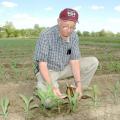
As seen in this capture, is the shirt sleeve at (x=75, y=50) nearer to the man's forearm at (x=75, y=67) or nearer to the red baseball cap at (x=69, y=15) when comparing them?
the man's forearm at (x=75, y=67)

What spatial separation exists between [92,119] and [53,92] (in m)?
0.57

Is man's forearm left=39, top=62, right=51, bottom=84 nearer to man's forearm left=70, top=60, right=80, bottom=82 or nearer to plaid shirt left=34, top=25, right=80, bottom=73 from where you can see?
plaid shirt left=34, top=25, right=80, bottom=73

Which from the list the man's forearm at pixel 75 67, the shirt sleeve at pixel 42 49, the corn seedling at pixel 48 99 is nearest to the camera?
the corn seedling at pixel 48 99

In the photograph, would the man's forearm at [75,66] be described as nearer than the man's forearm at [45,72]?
No

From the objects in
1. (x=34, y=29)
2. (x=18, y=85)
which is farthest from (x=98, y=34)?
(x=18, y=85)

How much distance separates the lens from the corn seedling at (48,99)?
4066 millimetres

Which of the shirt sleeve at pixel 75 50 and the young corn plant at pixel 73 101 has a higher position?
the shirt sleeve at pixel 75 50

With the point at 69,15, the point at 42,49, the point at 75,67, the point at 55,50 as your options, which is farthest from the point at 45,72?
the point at 69,15

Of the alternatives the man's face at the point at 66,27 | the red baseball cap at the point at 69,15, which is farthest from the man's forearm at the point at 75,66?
the red baseball cap at the point at 69,15

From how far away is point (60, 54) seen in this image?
15.1 feet

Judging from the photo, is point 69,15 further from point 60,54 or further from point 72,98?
point 72,98

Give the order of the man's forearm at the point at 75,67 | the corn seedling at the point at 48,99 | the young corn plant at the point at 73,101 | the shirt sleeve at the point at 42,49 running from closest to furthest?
the corn seedling at the point at 48,99, the young corn plant at the point at 73,101, the shirt sleeve at the point at 42,49, the man's forearm at the point at 75,67

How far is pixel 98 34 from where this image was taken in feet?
164

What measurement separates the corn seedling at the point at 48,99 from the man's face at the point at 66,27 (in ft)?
2.39
